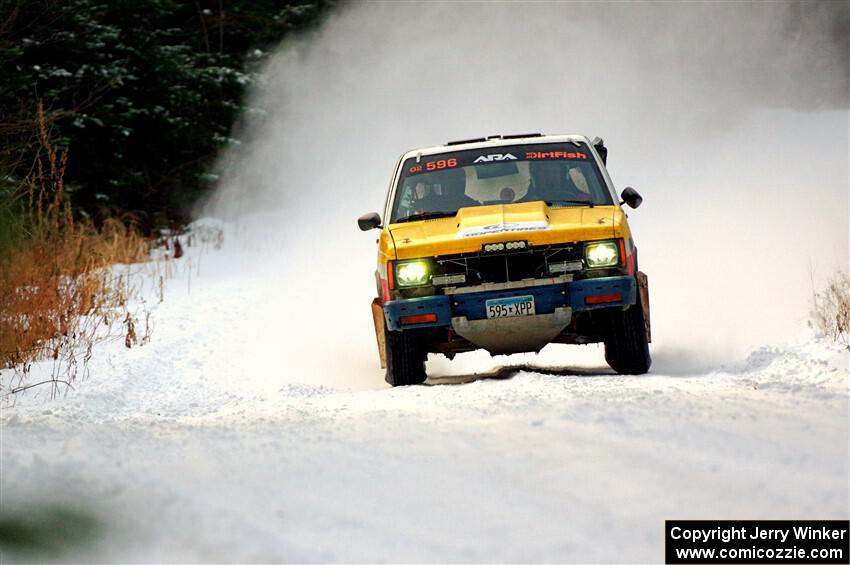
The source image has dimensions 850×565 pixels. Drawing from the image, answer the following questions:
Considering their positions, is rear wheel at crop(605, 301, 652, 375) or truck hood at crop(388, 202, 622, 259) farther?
rear wheel at crop(605, 301, 652, 375)

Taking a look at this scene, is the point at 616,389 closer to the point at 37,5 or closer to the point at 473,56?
the point at 37,5

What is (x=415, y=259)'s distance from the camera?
7.65 m

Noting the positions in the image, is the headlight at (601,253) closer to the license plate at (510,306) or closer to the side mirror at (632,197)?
the license plate at (510,306)

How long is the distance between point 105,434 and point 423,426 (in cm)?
140

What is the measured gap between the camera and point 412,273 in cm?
766

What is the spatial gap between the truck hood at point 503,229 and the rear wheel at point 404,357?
64 centimetres

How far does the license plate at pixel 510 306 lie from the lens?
7.40m

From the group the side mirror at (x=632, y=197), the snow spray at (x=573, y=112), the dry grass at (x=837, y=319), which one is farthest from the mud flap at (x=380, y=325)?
the snow spray at (x=573, y=112)

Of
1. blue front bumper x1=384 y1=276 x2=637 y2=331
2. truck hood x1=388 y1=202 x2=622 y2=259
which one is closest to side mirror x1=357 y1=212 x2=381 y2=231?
truck hood x1=388 y1=202 x2=622 y2=259

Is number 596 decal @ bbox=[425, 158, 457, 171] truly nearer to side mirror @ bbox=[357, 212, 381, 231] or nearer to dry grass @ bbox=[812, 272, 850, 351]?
side mirror @ bbox=[357, 212, 381, 231]

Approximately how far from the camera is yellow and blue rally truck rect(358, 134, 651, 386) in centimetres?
744

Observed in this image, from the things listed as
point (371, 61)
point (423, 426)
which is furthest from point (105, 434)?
point (371, 61)

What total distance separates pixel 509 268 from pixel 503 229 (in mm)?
258

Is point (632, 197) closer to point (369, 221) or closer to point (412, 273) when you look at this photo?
point (412, 273)
